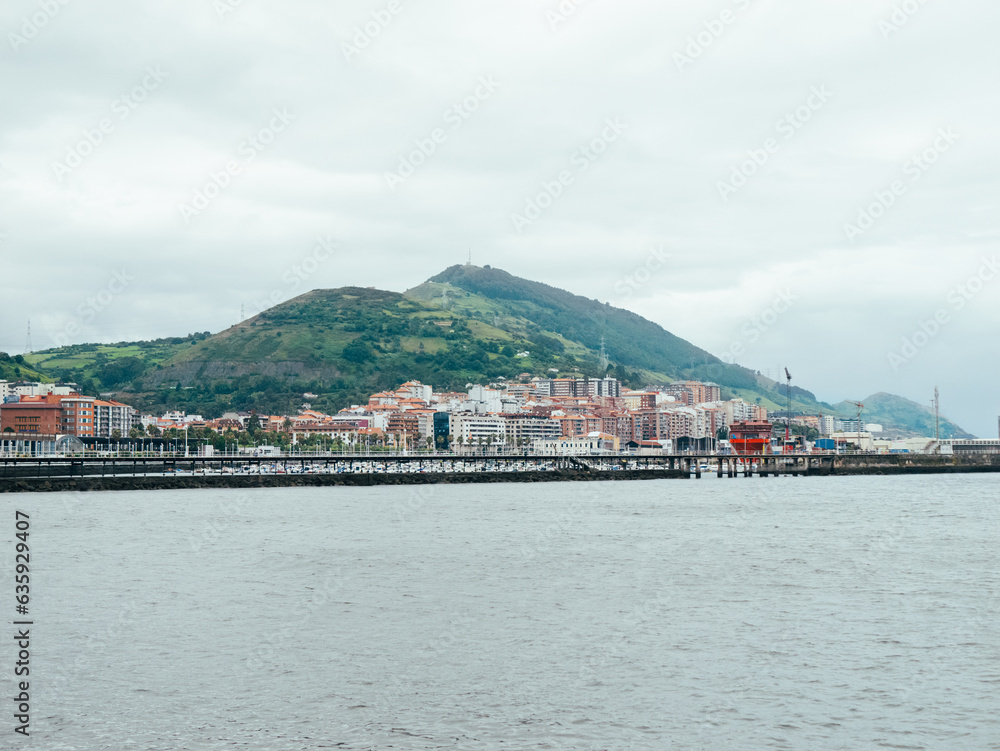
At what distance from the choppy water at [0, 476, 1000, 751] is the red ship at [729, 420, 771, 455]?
121 m

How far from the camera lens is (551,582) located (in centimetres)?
2956

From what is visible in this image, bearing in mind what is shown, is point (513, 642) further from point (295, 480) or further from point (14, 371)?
point (14, 371)

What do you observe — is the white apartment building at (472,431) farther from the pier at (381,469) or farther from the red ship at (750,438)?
the red ship at (750,438)

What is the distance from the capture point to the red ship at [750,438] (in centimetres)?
16350

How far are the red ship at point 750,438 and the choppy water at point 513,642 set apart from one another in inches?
4755

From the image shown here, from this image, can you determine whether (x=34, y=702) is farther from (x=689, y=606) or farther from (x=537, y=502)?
(x=537, y=502)

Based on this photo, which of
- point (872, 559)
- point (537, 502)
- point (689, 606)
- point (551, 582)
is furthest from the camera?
point (537, 502)

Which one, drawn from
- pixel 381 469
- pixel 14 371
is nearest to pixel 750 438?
pixel 381 469

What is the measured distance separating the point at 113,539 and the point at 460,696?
3085 centimetres

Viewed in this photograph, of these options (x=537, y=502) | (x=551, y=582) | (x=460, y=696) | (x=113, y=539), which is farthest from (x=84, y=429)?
(x=460, y=696)

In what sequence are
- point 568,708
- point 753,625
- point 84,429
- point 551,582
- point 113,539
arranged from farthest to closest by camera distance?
Result: point 84,429
point 113,539
point 551,582
point 753,625
point 568,708

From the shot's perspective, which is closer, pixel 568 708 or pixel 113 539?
pixel 568 708

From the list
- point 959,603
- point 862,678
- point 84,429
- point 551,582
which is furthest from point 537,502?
point 84,429

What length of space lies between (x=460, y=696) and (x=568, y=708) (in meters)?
1.88
